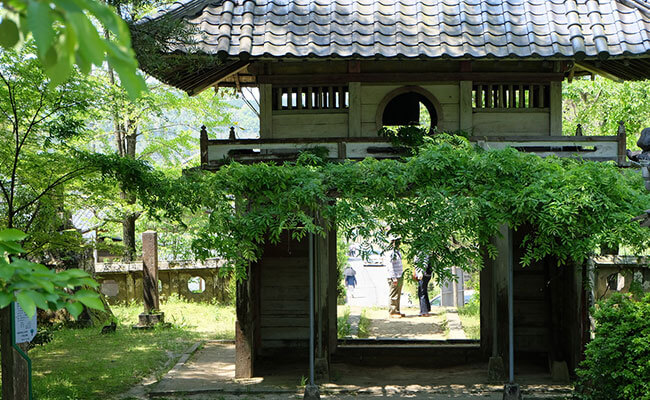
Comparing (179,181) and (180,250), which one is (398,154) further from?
(180,250)

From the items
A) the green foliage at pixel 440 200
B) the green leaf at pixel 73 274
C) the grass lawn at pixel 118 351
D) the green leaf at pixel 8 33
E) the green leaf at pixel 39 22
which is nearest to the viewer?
the green leaf at pixel 39 22

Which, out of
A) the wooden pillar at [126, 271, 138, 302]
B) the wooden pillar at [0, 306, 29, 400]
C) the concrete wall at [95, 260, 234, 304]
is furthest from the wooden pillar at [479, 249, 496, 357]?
the wooden pillar at [126, 271, 138, 302]

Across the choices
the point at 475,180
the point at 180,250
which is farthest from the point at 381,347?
the point at 180,250

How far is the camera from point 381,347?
554 inches

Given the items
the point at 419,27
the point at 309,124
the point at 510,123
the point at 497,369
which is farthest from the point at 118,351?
the point at 510,123

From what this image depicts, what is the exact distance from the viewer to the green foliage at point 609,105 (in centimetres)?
1920

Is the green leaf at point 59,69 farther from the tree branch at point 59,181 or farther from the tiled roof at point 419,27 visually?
the tiled roof at point 419,27

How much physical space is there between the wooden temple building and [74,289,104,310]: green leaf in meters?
8.20

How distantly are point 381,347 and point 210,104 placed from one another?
10.5 m

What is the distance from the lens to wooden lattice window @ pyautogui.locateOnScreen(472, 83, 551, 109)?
12016mm

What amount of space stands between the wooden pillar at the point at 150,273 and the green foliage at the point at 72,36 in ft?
51.5

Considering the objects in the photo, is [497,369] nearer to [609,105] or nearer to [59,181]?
[59,181]

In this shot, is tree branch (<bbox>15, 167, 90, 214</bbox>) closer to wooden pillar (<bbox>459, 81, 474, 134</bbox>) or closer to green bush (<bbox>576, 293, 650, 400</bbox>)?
wooden pillar (<bbox>459, 81, 474, 134</bbox>)

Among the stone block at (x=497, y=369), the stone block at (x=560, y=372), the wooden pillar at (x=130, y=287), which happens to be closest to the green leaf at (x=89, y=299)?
the stone block at (x=497, y=369)
